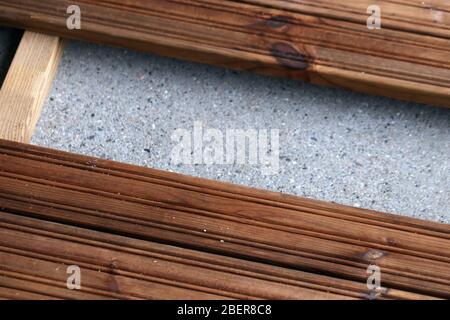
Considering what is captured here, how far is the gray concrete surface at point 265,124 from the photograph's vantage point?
4.82ft

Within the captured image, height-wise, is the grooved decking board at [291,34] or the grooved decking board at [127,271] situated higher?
the grooved decking board at [291,34]

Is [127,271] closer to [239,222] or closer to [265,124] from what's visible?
[239,222]

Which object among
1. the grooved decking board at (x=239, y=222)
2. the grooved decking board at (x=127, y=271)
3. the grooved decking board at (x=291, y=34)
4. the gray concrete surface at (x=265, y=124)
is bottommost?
the grooved decking board at (x=127, y=271)

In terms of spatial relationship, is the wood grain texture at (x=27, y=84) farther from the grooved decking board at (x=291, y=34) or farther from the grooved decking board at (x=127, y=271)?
the grooved decking board at (x=127, y=271)

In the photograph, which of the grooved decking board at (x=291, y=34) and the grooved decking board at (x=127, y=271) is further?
the grooved decking board at (x=291, y=34)

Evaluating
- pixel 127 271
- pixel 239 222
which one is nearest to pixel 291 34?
pixel 239 222

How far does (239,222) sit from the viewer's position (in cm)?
132

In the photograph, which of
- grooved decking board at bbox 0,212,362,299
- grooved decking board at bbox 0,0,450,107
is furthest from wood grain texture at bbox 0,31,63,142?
grooved decking board at bbox 0,212,362,299

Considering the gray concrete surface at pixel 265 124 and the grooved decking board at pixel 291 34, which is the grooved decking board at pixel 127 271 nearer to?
the gray concrete surface at pixel 265 124

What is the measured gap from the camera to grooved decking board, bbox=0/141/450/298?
129 centimetres

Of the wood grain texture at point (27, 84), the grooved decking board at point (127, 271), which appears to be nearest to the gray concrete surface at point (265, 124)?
the wood grain texture at point (27, 84)

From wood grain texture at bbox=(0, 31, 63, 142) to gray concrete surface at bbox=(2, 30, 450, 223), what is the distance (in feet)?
0.15

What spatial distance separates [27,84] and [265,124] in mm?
414

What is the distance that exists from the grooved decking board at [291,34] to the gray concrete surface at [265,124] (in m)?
0.06
